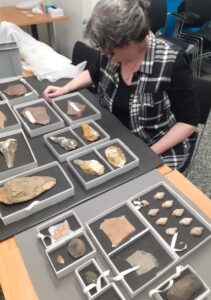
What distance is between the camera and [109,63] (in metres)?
1.27

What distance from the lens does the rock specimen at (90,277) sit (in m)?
0.67

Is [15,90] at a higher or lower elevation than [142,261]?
higher

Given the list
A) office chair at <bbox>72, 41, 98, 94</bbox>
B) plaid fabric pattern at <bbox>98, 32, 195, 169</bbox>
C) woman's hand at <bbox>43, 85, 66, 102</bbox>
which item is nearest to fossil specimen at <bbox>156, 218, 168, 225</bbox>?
plaid fabric pattern at <bbox>98, 32, 195, 169</bbox>

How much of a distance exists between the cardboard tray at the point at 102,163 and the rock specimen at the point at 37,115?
0.96ft

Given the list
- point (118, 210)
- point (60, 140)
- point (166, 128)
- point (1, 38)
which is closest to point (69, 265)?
point (118, 210)

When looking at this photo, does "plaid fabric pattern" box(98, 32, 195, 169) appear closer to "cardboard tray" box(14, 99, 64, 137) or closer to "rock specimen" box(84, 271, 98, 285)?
"cardboard tray" box(14, 99, 64, 137)

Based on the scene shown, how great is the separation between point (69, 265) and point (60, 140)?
0.52 metres

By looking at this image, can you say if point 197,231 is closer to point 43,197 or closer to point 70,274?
point 70,274

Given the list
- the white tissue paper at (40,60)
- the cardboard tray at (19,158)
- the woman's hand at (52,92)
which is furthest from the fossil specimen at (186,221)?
the white tissue paper at (40,60)

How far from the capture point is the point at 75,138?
1.10m

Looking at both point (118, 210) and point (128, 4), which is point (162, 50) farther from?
point (118, 210)

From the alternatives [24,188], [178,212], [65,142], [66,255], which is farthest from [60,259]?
[65,142]

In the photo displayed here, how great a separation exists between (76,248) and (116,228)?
0.13m

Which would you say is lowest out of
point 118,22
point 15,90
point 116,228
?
point 116,228
